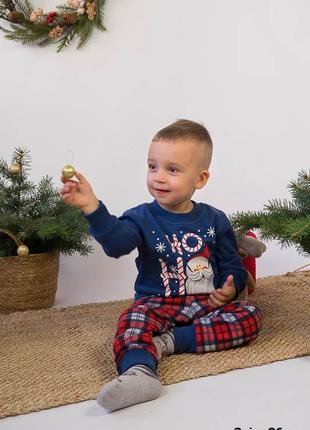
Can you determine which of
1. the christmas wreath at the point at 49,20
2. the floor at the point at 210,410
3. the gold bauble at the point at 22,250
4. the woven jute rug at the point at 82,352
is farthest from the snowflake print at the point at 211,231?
the christmas wreath at the point at 49,20

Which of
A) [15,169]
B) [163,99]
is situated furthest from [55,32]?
[15,169]

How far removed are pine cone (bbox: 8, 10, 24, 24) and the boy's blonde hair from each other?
931 mm

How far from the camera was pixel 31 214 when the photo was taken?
6.07ft

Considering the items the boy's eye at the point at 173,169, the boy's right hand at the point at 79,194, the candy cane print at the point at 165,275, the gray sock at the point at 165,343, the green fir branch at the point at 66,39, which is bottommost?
the gray sock at the point at 165,343

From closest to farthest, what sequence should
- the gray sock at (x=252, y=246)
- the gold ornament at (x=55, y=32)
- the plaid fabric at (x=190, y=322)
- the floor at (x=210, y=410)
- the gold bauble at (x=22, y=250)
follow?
the floor at (x=210, y=410) → the plaid fabric at (x=190, y=322) → the gray sock at (x=252, y=246) → the gold bauble at (x=22, y=250) → the gold ornament at (x=55, y=32)

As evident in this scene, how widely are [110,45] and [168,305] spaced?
1115 millimetres

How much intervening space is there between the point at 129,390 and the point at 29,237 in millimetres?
826

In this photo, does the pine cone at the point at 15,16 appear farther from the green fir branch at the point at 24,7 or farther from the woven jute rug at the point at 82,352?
the woven jute rug at the point at 82,352

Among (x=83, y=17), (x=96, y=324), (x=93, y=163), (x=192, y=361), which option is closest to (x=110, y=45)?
(x=83, y=17)

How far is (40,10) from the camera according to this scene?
2.09 metres

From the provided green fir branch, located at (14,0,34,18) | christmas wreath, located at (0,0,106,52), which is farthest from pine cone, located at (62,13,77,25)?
green fir branch, located at (14,0,34,18)

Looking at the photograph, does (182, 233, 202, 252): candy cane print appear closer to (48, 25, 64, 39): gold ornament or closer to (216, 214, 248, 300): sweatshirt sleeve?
(216, 214, 248, 300): sweatshirt sleeve

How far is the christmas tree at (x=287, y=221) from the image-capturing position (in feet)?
4.09

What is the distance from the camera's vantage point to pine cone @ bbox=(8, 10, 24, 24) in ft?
6.89
